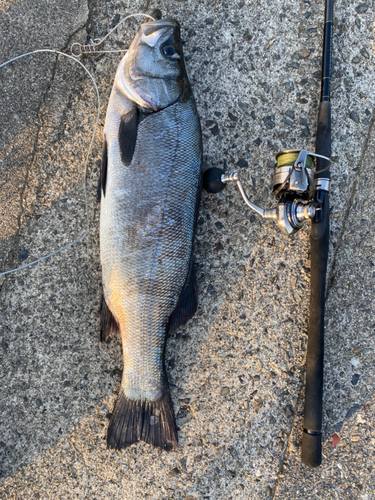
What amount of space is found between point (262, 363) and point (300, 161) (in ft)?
4.14

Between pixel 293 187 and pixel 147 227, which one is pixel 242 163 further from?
pixel 147 227

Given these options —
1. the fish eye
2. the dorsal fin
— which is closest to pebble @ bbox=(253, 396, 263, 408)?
the dorsal fin

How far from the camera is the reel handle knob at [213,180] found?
2.18m

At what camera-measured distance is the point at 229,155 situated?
2.41 meters

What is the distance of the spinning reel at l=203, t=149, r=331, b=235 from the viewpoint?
1998mm

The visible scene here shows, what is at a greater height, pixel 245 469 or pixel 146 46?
pixel 146 46

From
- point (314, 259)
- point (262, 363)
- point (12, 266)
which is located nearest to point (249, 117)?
point (314, 259)

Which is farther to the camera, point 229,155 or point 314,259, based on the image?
point 229,155

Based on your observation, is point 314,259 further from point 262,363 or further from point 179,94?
point 179,94

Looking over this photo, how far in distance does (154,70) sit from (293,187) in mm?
1063

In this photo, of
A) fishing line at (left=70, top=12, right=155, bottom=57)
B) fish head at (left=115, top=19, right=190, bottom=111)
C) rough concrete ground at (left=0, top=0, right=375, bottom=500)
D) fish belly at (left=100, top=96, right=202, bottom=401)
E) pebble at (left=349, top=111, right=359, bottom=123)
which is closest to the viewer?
fish belly at (left=100, top=96, right=202, bottom=401)

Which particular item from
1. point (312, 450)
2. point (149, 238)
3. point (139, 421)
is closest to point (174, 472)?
point (139, 421)

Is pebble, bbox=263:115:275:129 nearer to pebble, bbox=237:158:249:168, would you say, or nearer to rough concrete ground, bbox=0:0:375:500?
rough concrete ground, bbox=0:0:375:500

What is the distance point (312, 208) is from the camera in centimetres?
197
